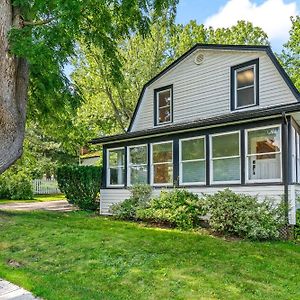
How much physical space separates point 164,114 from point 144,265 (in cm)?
1037

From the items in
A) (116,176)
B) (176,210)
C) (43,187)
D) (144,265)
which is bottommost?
(144,265)

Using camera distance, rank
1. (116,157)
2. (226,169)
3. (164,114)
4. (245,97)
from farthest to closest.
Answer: (164,114) < (116,157) < (245,97) < (226,169)

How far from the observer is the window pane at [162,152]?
13.7 meters

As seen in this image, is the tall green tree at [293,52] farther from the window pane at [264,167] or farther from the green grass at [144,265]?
the green grass at [144,265]

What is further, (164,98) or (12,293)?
(164,98)

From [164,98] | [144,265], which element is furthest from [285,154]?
[164,98]

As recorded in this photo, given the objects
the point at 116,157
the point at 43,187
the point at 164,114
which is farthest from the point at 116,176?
the point at 43,187

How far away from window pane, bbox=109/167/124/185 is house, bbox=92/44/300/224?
1.7 inches

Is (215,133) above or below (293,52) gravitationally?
below

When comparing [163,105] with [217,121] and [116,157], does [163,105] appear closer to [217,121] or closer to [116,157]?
[116,157]

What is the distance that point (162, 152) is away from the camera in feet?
45.9

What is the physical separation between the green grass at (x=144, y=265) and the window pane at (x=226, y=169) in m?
2.93

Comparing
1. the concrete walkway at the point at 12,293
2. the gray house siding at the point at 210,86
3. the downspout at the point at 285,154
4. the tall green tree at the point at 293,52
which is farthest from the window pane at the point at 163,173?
the tall green tree at the point at 293,52

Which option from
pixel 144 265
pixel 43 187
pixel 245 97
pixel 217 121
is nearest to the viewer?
pixel 144 265
